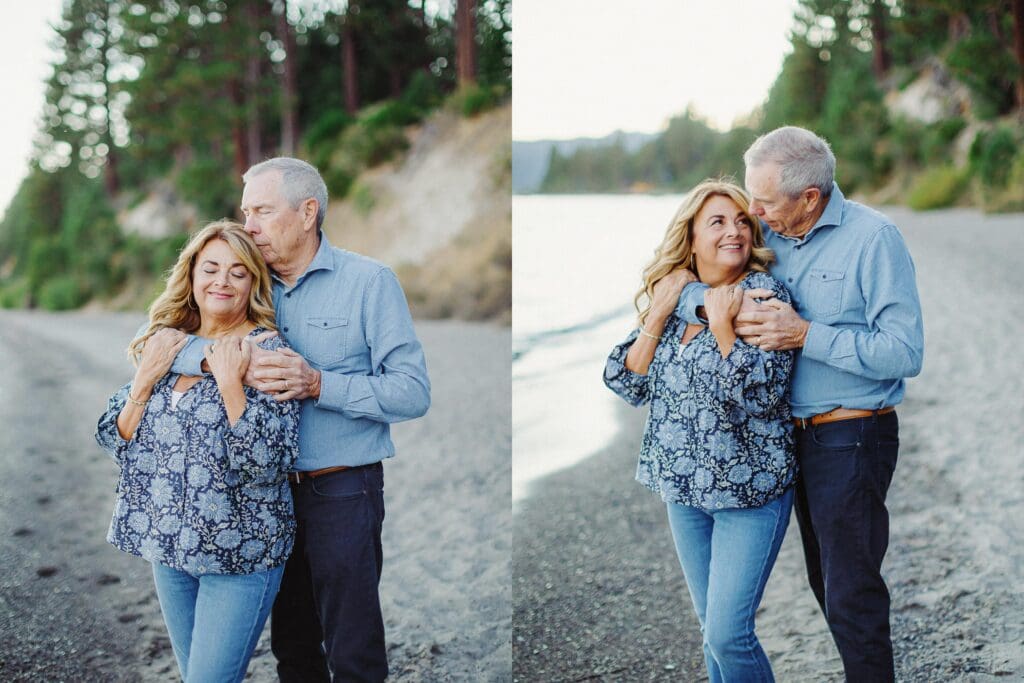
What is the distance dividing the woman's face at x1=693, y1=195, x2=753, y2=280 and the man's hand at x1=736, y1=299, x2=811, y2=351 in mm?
108

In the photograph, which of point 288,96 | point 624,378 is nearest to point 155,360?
point 624,378

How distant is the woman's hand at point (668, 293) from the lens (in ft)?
5.79

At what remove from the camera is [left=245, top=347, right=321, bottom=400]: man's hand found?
62.8 inches

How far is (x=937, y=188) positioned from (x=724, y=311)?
5.20 meters

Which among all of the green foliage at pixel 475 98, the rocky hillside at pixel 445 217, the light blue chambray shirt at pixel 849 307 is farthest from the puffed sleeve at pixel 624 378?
the rocky hillside at pixel 445 217

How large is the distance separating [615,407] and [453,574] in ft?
10.0

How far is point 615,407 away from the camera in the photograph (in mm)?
6574

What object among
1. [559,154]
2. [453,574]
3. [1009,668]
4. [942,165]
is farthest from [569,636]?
[942,165]

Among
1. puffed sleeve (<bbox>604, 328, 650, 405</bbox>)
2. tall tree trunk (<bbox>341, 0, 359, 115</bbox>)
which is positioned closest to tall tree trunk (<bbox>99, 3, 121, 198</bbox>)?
tall tree trunk (<bbox>341, 0, 359, 115</bbox>)

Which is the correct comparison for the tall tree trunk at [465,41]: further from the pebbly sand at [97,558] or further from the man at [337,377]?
the man at [337,377]

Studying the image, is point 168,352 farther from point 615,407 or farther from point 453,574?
point 615,407

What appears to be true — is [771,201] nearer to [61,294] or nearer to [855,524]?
[855,524]

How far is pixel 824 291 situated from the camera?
1.72m

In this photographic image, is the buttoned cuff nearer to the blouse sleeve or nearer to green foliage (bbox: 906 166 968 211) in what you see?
the blouse sleeve
